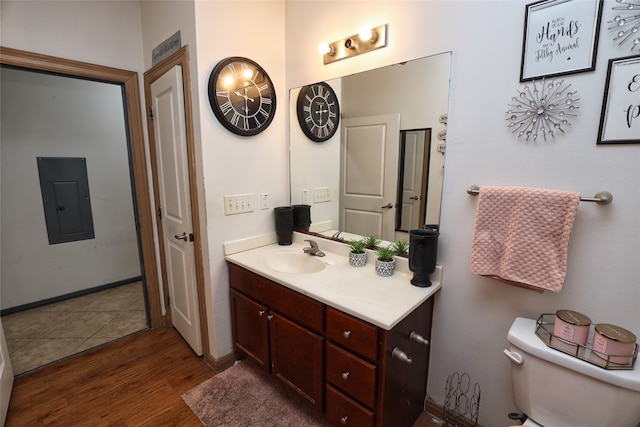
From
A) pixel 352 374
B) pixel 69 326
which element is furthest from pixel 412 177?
pixel 69 326

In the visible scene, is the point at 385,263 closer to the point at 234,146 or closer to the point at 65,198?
the point at 234,146

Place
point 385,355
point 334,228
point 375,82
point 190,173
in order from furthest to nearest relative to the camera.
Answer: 1. point 334,228
2. point 190,173
3. point 375,82
4. point 385,355

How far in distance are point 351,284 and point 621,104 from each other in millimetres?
1234

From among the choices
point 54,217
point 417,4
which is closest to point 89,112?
point 54,217

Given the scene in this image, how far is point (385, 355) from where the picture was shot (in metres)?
1.16

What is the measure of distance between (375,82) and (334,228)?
3.06 ft

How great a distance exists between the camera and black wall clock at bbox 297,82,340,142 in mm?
1867

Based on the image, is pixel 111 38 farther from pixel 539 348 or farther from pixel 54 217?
pixel 539 348

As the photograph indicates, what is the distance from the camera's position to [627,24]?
96 cm

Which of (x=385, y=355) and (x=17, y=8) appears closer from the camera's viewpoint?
(x=385, y=355)

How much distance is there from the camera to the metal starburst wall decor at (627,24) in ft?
3.09

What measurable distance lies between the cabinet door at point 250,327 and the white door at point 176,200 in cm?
30

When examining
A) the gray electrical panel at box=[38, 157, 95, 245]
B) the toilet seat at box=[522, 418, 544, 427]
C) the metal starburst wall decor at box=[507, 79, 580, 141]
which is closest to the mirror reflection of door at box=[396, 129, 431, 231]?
the metal starburst wall decor at box=[507, 79, 580, 141]

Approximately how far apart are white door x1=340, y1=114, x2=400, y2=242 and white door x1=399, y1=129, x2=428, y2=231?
0.21 ft
